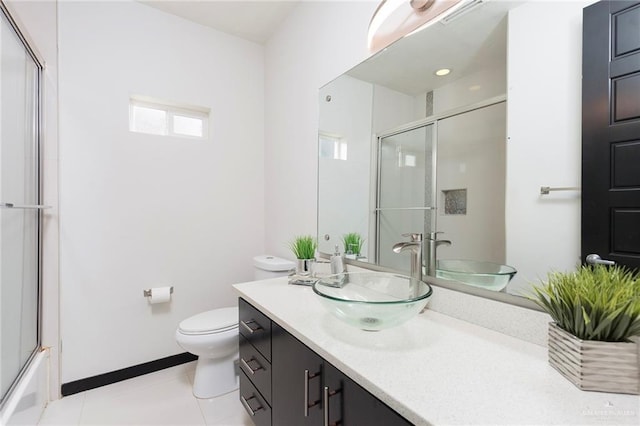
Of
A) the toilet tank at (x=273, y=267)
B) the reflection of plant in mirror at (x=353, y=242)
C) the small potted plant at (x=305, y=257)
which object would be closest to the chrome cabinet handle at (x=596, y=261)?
the reflection of plant in mirror at (x=353, y=242)

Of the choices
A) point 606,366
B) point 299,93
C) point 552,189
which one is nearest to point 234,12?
point 299,93

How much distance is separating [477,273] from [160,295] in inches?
79.6

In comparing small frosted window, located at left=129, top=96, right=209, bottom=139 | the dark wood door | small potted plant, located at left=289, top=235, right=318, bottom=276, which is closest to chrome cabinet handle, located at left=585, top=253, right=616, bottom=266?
the dark wood door

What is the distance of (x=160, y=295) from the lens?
6.63 feet

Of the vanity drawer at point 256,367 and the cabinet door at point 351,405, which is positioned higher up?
the cabinet door at point 351,405

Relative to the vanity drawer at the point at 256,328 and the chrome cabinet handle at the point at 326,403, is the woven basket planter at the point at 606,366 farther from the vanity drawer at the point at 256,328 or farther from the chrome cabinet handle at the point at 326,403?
the vanity drawer at the point at 256,328

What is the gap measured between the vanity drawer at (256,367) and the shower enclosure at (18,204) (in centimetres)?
107

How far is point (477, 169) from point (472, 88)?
31cm

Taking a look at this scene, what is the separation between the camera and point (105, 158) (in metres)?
1.92

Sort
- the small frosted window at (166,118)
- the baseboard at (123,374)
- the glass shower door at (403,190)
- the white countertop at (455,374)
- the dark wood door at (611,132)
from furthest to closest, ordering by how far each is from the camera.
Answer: the small frosted window at (166,118), the baseboard at (123,374), the glass shower door at (403,190), the dark wood door at (611,132), the white countertop at (455,374)

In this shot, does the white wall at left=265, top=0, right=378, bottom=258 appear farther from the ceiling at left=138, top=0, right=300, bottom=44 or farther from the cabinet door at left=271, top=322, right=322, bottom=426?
the cabinet door at left=271, top=322, right=322, bottom=426

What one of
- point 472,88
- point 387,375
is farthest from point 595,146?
point 387,375

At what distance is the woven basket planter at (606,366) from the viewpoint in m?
0.60

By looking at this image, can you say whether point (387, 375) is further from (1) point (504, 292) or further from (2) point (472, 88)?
(2) point (472, 88)
